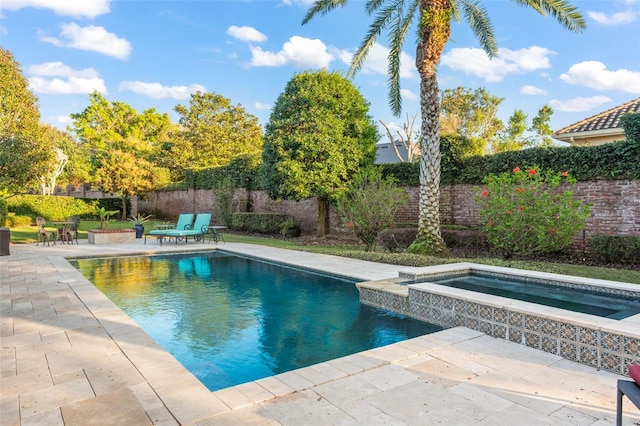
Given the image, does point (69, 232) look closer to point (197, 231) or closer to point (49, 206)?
point (197, 231)

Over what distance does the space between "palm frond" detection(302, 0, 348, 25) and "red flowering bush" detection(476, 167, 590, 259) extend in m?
6.61

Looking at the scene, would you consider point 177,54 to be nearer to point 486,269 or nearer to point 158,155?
point 158,155

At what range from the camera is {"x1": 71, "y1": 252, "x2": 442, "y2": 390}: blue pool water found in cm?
439

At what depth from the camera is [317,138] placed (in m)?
14.8

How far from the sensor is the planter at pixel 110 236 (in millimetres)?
14734

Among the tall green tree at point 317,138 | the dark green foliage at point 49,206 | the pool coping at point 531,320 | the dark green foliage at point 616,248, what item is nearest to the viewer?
the pool coping at point 531,320

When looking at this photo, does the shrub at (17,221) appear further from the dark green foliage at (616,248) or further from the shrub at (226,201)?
the dark green foliage at (616,248)

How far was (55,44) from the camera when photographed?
21.6m

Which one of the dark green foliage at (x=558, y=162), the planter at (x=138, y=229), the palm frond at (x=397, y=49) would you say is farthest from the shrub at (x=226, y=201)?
the dark green foliage at (x=558, y=162)

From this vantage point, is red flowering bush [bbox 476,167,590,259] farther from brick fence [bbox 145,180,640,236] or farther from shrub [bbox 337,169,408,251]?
shrub [bbox 337,169,408,251]

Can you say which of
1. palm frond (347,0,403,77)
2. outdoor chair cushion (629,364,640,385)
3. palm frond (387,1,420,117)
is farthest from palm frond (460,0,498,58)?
outdoor chair cushion (629,364,640,385)

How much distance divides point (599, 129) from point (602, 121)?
0.84 meters

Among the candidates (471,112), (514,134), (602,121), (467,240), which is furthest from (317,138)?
(471,112)

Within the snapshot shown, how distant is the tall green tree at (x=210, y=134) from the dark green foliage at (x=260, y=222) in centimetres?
Result: 1235
